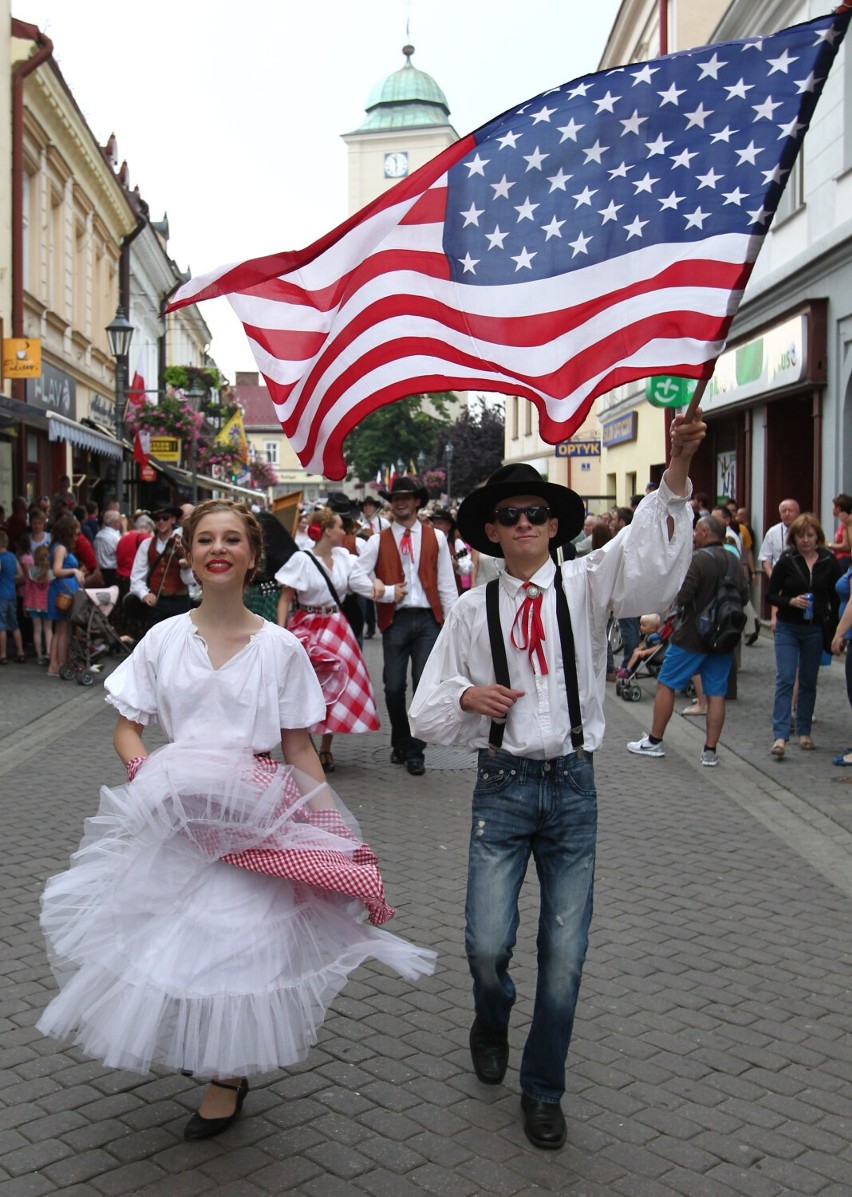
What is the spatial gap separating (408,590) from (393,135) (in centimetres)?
9770

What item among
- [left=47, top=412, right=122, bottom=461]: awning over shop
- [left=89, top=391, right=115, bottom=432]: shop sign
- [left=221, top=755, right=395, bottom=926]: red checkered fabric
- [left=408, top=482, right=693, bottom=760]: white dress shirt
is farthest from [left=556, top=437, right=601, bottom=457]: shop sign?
[left=221, top=755, right=395, bottom=926]: red checkered fabric

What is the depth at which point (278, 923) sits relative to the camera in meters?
3.38

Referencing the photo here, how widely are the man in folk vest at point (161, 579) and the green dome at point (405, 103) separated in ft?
313

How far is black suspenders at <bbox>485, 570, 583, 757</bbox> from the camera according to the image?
363cm

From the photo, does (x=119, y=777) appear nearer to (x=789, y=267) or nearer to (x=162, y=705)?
(x=162, y=705)

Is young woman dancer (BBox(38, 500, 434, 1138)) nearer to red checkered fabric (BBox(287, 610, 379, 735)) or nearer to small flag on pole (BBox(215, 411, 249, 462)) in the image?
red checkered fabric (BBox(287, 610, 379, 735))

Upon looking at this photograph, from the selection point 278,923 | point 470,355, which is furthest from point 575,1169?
point 470,355

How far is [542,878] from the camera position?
3758 millimetres

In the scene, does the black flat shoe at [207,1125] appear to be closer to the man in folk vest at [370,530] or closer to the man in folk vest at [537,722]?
the man in folk vest at [537,722]

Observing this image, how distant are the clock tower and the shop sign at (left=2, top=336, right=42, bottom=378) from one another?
8349 cm

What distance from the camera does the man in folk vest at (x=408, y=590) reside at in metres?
9.02

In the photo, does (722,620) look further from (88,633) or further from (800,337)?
(800,337)

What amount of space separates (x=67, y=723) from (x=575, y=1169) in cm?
872

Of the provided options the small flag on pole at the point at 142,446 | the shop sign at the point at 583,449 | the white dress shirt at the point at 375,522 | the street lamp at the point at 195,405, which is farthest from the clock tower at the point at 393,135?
the white dress shirt at the point at 375,522
